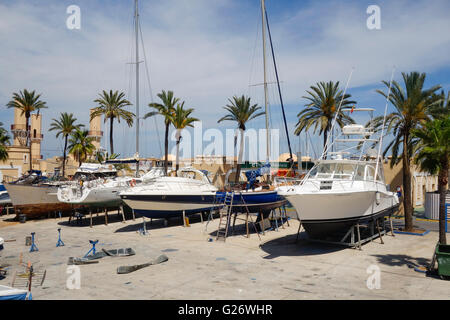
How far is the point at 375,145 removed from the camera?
18.3m

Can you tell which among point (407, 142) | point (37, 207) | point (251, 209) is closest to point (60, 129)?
point (37, 207)

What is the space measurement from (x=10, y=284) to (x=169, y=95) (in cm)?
2535

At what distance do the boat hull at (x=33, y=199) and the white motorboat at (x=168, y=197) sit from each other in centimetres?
736

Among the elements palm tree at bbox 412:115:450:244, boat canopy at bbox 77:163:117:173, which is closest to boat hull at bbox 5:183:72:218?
boat canopy at bbox 77:163:117:173

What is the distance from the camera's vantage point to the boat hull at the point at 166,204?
19.2 m

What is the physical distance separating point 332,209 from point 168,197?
34.0ft

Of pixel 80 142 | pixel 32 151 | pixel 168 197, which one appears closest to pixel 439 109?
pixel 168 197

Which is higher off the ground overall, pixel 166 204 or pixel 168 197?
pixel 168 197

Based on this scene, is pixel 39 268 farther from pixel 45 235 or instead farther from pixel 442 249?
pixel 442 249

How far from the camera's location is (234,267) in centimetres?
1136

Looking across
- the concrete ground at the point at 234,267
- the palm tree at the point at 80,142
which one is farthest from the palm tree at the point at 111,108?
the concrete ground at the point at 234,267

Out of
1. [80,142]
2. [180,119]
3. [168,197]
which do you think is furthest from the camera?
[80,142]

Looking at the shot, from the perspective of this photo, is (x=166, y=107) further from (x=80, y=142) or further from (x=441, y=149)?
(x=441, y=149)

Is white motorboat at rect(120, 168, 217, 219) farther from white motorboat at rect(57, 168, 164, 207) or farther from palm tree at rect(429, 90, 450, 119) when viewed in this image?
palm tree at rect(429, 90, 450, 119)
